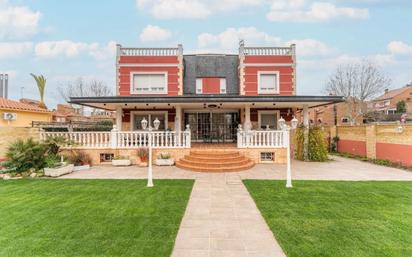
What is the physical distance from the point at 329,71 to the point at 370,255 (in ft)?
102

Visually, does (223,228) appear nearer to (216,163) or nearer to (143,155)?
(216,163)

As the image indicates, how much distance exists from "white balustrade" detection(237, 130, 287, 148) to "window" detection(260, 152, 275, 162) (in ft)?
1.48

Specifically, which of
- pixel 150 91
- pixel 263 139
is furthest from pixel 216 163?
pixel 150 91

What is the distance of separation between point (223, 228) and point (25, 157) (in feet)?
32.4

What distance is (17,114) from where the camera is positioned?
15641mm

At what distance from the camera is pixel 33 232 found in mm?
4449

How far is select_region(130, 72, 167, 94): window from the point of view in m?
17.1

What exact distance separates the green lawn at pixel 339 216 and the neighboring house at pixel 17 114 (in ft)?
53.4

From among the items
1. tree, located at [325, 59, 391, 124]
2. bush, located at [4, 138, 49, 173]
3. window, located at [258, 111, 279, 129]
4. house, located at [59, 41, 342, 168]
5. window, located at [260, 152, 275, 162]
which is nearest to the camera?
bush, located at [4, 138, 49, 173]

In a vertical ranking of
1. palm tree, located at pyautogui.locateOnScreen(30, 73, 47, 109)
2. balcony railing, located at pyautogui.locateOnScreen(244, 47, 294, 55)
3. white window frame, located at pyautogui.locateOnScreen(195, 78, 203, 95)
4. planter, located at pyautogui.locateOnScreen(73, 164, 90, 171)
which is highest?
balcony railing, located at pyautogui.locateOnScreen(244, 47, 294, 55)

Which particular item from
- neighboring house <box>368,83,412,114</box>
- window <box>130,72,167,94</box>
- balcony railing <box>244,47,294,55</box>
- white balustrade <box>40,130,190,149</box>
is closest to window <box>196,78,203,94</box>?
window <box>130,72,167,94</box>

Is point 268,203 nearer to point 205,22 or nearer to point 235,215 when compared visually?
point 235,215

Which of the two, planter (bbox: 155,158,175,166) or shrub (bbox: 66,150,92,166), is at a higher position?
shrub (bbox: 66,150,92,166)

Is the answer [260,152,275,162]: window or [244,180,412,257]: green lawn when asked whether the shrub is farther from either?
[260,152,275,162]: window
